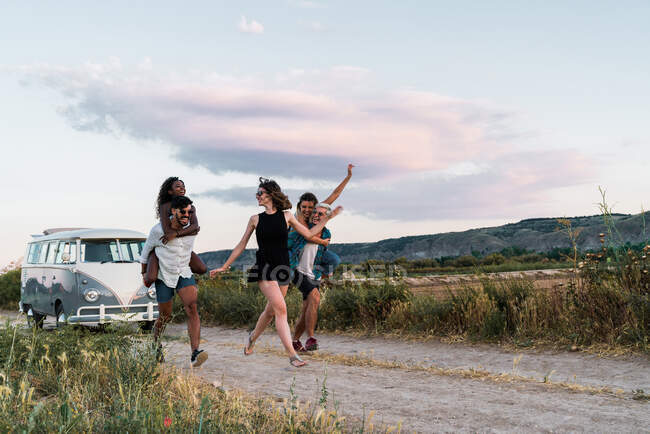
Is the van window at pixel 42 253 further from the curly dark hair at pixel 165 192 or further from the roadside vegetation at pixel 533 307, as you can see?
the curly dark hair at pixel 165 192

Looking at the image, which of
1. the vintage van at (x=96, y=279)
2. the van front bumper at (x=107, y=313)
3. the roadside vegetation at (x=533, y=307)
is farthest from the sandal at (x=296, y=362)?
the vintage van at (x=96, y=279)

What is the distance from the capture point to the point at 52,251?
41.6 feet

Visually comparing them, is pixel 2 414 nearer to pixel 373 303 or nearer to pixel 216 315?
pixel 373 303

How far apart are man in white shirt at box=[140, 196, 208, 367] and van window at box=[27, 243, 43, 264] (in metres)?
8.05

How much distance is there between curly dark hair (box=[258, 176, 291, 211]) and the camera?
7305 millimetres

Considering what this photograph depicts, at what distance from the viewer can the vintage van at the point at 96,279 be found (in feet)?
37.4

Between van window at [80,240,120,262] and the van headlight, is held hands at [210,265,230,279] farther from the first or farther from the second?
van window at [80,240,120,262]

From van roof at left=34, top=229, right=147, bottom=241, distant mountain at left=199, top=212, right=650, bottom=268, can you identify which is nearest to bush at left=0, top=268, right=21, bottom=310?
van roof at left=34, top=229, right=147, bottom=241

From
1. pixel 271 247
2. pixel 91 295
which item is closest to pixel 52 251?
pixel 91 295

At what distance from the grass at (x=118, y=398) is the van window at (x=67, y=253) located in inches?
205

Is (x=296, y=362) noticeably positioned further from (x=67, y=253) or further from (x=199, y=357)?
(x=67, y=253)

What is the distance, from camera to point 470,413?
5055 mm

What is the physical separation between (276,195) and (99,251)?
6.19 metres

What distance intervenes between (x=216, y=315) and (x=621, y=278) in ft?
30.5
